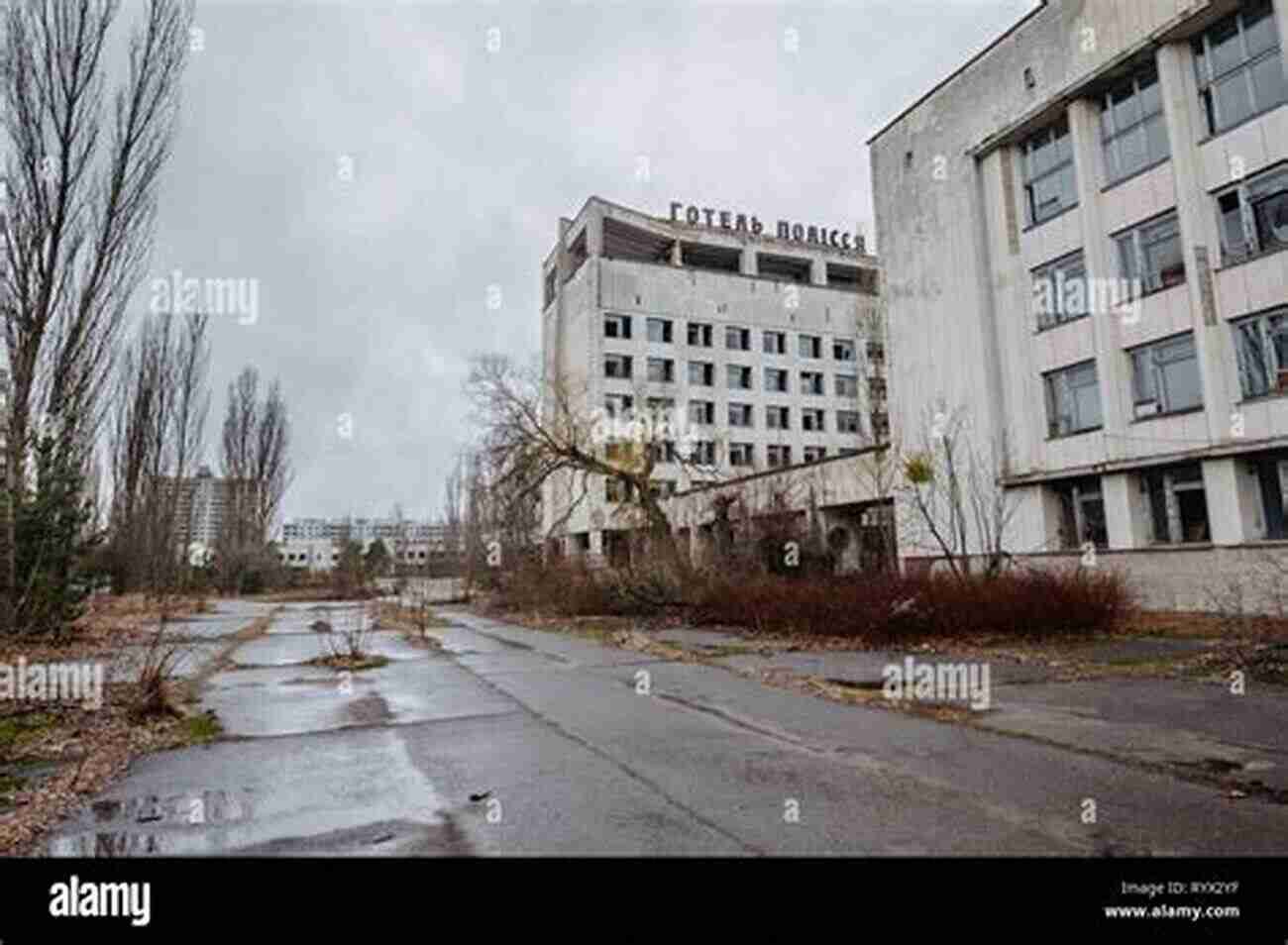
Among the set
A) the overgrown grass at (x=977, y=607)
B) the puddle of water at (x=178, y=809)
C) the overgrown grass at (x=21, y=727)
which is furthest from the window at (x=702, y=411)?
the puddle of water at (x=178, y=809)

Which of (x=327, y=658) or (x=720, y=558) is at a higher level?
(x=720, y=558)

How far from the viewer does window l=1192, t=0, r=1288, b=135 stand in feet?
61.8

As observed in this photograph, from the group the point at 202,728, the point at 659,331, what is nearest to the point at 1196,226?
the point at 202,728

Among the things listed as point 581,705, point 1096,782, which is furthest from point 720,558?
point 1096,782

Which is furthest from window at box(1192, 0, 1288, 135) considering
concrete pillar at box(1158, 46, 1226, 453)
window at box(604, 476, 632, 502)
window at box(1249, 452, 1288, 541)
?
window at box(604, 476, 632, 502)

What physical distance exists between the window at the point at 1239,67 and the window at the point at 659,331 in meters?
41.5

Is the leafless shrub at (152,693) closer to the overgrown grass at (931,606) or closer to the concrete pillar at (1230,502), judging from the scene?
the overgrown grass at (931,606)

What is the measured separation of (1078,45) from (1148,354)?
8.72 meters

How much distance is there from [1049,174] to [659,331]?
1462 inches

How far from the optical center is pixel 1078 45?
75.6ft

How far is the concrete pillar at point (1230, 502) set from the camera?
18938 mm
